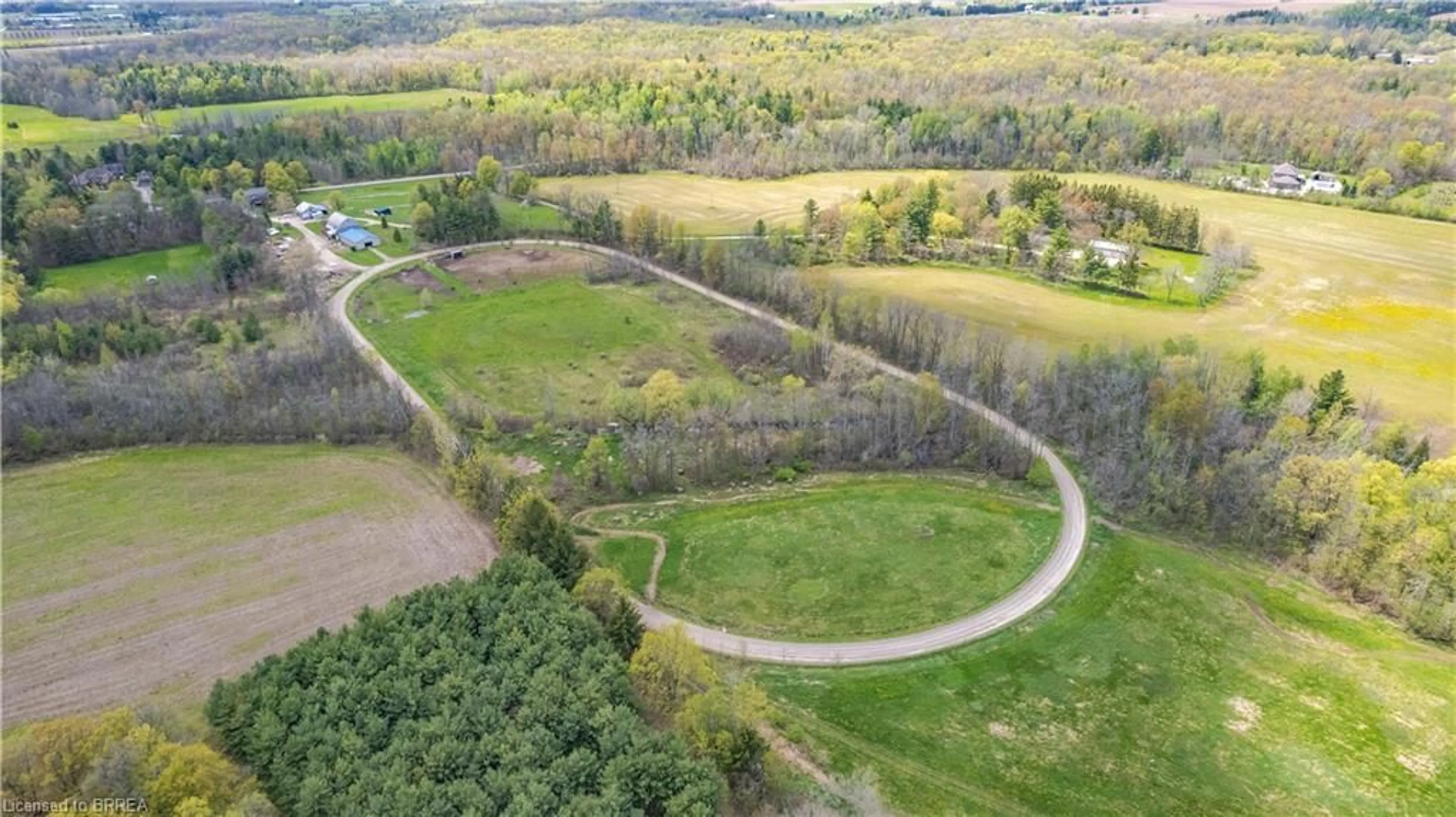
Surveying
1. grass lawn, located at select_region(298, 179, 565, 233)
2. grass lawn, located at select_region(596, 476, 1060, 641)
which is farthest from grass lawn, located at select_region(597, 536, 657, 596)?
grass lawn, located at select_region(298, 179, 565, 233)

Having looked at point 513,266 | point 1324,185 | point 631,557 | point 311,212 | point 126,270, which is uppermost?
point 1324,185

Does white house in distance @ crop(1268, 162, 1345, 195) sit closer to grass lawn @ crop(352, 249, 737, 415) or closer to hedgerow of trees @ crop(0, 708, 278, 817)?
grass lawn @ crop(352, 249, 737, 415)

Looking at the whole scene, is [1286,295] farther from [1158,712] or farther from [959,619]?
[959,619]

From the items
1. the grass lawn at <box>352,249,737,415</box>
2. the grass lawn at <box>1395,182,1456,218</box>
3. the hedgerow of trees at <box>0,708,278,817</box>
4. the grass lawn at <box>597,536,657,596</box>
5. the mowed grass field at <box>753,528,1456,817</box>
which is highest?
the grass lawn at <box>1395,182,1456,218</box>

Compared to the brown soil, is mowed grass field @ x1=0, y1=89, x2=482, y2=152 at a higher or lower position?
higher

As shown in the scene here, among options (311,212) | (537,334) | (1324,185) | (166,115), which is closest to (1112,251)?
(1324,185)
